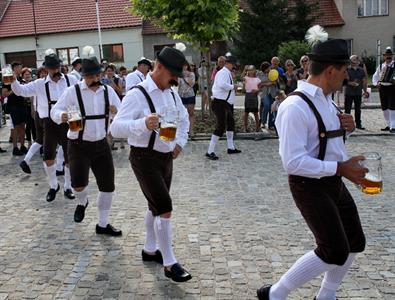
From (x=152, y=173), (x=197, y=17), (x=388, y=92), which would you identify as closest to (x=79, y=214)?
(x=152, y=173)

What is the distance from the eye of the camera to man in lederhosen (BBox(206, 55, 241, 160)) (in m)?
10.2

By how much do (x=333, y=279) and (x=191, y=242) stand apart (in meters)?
2.07

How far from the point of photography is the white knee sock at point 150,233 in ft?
15.7

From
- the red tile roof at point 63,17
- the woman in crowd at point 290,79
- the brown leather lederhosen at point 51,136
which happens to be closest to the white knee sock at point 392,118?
the woman in crowd at point 290,79

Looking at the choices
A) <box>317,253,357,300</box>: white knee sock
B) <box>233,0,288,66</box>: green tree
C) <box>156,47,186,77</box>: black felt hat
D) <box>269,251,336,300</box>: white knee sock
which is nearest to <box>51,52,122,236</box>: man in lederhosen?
<box>156,47,186,77</box>: black felt hat

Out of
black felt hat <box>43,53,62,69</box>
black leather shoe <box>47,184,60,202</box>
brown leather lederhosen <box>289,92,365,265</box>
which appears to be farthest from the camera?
black leather shoe <box>47,184,60,202</box>

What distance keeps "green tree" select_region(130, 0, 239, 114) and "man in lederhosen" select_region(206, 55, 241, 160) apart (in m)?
2.92

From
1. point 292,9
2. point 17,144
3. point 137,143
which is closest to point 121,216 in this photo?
point 137,143

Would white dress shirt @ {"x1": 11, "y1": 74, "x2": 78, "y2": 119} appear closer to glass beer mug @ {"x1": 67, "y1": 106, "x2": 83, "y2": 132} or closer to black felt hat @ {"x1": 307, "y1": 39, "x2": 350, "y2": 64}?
glass beer mug @ {"x1": 67, "y1": 106, "x2": 83, "y2": 132}

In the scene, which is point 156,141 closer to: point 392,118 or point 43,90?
point 43,90

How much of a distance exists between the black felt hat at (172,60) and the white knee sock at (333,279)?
6.69 ft

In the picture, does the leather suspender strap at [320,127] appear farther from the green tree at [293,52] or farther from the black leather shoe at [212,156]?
the green tree at [293,52]

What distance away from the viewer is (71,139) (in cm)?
586

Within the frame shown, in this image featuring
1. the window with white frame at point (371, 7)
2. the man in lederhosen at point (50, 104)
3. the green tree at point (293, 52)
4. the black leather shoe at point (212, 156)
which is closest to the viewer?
the man in lederhosen at point (50, 104)
